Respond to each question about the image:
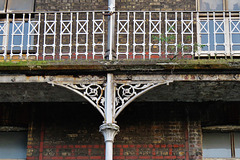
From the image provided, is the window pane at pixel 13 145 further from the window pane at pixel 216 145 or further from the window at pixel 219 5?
the window at pixel 219 5

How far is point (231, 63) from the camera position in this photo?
28.9 feet

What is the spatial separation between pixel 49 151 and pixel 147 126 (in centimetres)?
207

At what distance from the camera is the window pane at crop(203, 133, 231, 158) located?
10.3 m

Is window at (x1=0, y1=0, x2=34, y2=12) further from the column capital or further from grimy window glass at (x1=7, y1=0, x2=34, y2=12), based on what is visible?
the column capital

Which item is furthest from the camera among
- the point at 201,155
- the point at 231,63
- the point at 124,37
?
the point at 124,37

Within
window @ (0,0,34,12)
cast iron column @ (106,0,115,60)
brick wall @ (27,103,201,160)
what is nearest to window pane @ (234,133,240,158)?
brick wall @ (27,103,201,160)

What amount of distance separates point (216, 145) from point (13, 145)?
168 inches

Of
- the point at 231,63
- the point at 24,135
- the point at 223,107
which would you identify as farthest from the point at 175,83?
the point at 24,135

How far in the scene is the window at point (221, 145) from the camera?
1027 cm

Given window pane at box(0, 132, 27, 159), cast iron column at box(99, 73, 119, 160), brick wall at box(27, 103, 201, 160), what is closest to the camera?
cast iron column at box(99, 73, 119, 160)

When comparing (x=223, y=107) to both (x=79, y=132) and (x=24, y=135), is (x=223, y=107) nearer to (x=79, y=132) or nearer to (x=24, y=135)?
(x=79, y=132)

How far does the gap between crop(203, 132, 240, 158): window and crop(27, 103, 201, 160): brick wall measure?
31cm

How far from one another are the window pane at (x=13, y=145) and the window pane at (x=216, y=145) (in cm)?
379

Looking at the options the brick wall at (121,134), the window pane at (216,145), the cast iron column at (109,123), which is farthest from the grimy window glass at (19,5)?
the window pane at (216,145)
